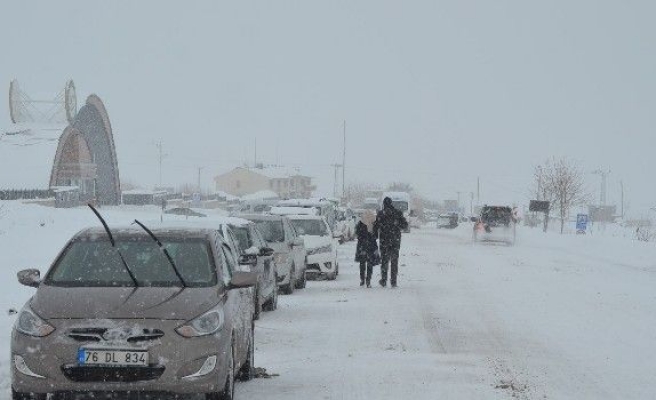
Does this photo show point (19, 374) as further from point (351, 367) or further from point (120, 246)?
point (351, 367)

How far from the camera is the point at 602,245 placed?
43344mm

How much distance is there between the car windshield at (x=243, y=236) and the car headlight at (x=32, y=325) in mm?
8096

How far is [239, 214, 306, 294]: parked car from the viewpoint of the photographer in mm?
18625

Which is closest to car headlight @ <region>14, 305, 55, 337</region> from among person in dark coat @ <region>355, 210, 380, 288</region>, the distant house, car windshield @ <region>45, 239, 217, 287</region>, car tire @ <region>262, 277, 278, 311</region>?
car windshield @ <region>45, 239, 217, 287</region>

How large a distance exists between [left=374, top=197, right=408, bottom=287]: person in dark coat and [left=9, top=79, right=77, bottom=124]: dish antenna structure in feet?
146

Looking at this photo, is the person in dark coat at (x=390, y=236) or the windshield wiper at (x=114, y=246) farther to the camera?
the person in dark coat at (x=390, y=236)

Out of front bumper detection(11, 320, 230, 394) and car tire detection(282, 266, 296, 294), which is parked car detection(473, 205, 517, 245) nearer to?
car tire detection(282, 266, 296, 294)

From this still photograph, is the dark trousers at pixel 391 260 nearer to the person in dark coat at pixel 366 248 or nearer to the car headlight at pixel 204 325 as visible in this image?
the person in dark coat at pixel 366 248

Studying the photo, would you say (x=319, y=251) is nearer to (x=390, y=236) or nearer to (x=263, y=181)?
(x=390, y=236)

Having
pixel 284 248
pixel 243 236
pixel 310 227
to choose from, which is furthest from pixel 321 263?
pixel 243 236

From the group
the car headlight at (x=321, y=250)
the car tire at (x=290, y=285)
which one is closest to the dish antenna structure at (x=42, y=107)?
the car headlight at (x=321, y=250)

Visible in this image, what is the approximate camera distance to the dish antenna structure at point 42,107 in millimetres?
62188

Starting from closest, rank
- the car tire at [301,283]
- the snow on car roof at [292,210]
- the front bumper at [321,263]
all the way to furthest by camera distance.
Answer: the car tire at [301,283], the front bumper at [321,263], the snow on car roof at [292,210]

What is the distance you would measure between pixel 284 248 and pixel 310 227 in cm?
555
